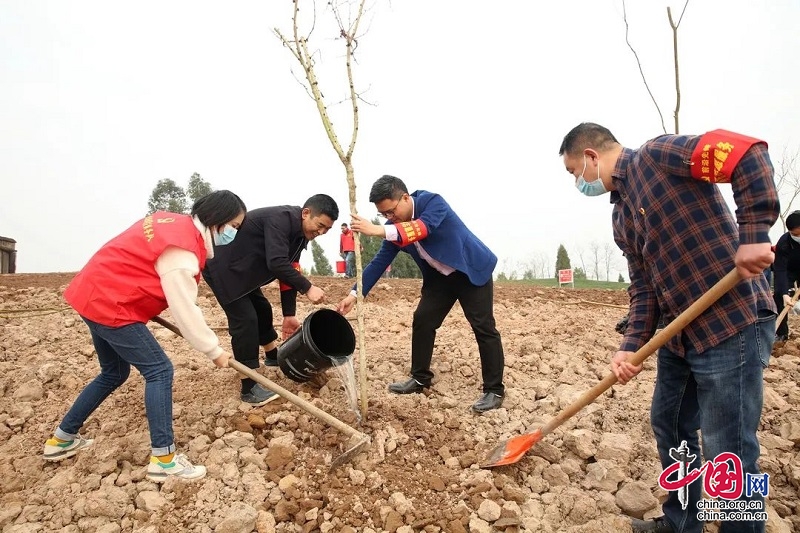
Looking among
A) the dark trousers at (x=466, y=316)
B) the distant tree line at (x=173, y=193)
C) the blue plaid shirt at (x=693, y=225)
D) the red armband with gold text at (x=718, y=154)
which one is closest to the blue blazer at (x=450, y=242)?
the dark trousers at (x=466, y=316)

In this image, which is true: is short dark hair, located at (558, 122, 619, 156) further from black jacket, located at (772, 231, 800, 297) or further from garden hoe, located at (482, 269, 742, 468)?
black jacket, located at (772, 231, 800, 297)

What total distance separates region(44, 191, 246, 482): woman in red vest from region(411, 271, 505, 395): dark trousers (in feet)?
4.94

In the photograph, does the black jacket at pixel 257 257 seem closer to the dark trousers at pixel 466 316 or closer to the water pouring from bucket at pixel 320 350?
the water pouring from bucket at pixel 320 350

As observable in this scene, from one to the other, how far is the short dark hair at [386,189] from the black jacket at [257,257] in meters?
0.64

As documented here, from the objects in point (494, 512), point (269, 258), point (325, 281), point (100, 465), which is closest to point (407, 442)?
point (494, 512)

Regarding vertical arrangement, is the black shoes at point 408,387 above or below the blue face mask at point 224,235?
below

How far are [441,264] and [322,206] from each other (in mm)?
918

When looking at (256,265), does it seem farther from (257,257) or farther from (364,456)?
(364,456)

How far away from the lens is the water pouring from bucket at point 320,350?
3.37 m

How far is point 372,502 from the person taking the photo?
8.46 feet

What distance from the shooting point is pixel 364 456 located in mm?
2900

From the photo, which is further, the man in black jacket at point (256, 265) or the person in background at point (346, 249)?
the person in background at point (346, 249)

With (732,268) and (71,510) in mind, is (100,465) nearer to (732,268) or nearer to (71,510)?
(71,510)

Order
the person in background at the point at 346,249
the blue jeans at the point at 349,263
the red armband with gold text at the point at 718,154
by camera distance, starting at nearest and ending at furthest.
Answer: the red armband with gold text at the point at 718,154 < the person in background at the point at 346,249 < the blue jeans at the point at 349,263
